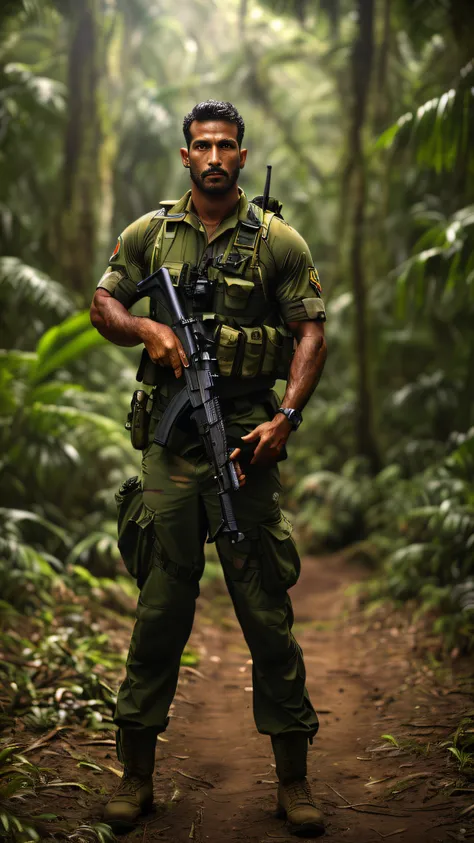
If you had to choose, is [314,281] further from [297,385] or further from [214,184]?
[214,184]

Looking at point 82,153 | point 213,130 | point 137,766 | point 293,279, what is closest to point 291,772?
point 137,766

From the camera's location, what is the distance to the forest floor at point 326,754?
299cm

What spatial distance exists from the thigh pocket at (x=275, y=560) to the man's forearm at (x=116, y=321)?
89 centimetres

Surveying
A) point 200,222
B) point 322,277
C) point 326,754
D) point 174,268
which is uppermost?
point 322,277

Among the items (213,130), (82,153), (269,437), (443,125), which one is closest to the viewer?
(269,437)

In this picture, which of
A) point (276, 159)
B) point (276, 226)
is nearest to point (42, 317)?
point (276, 226)

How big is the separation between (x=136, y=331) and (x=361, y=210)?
22.4 feet

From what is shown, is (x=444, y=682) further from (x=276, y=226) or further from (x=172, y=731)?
(x=276, y=226)

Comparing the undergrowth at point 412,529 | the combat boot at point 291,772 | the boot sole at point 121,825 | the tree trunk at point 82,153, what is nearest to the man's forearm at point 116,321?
the combat boot at point 291,772

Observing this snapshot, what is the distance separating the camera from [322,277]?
578 inches

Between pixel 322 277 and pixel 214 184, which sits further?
pixel 322 277

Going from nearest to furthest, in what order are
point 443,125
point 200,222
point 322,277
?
1. point 200,222
2. point 443,125
3. point 322,277

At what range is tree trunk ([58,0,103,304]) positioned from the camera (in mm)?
7926

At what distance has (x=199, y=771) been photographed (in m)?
3.58
